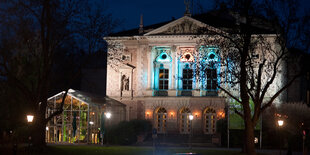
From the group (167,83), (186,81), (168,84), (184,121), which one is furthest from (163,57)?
(184,121)

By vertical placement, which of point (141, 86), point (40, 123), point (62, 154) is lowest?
point (62, 154)

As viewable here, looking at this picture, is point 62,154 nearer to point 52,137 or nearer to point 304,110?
point 52,137

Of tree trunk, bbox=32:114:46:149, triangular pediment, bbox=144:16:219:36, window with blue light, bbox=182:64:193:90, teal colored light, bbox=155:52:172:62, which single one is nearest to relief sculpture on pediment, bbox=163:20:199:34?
triangular pediment, bbox=144:16:219:36

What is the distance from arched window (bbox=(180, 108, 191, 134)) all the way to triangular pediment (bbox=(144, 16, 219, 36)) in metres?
8.51

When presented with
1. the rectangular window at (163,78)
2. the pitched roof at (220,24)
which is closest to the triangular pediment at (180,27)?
the pitched roof at (220,24)

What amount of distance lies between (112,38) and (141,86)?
6494mm

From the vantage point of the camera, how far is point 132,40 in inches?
2208

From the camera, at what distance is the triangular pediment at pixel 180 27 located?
52.0 m

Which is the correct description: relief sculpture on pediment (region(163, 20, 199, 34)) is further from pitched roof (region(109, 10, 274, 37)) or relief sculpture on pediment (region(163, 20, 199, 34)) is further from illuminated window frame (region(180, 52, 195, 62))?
illuminated window frame (region(180, 52, 195, 62))

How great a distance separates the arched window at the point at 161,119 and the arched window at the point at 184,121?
1.79 meters

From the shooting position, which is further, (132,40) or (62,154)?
(132,40)

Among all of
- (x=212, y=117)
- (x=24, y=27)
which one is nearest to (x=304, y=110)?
(x=212, y=117)

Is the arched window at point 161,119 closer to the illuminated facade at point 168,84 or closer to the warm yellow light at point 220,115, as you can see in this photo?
the illuminated facade at point 168,84

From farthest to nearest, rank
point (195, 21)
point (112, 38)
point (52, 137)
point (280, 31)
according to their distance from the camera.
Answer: point (112, 38), point (195, 21), point (52, 137), point (280, 31)
